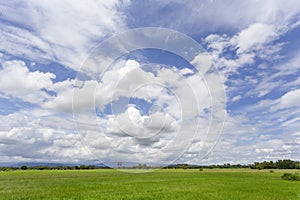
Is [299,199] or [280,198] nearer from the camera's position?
[299,199]

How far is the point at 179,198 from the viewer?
86.5 ft

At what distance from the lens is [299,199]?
26188 mm

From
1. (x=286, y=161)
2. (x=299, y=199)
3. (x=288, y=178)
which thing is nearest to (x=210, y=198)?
(x=299, y=199)

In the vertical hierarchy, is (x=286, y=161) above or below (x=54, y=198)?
above

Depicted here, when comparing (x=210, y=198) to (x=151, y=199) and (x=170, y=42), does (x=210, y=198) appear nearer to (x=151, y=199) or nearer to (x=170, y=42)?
(x=151, y=199)

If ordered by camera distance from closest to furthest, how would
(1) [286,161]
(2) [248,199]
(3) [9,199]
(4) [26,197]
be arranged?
(3) [9,199] → (4) [26,197] → (2) [248,199] → (1) [286,161]

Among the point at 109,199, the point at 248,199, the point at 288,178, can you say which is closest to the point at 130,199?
the point at 109,199

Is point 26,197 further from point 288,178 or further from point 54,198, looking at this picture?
point 288,178

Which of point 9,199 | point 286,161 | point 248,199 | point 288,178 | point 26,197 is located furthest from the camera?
point 286,161

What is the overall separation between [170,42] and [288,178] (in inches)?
2499

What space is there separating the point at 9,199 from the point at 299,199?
1042 inches

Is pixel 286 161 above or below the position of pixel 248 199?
above

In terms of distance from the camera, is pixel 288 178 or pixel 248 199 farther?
pixel 288 178

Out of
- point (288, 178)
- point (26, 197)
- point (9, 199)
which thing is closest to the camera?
point (9, 199)
